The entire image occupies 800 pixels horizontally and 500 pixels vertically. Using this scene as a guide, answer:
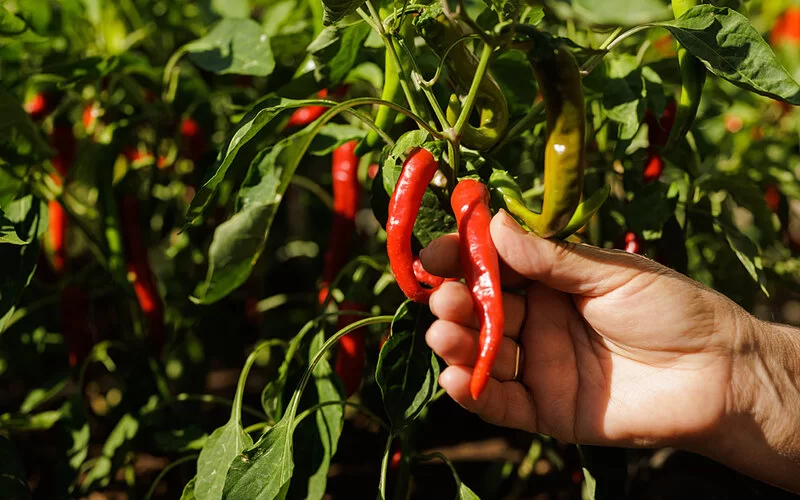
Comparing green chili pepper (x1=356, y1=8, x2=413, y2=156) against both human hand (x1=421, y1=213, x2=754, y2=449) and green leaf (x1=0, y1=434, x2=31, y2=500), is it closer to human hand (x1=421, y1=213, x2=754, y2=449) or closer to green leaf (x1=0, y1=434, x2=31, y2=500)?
human hand (x1=421, y1=213, x2=754, y2=449)

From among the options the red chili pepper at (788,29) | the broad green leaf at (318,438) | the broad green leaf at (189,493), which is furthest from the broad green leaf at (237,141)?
the red chili pepper at (788,29)

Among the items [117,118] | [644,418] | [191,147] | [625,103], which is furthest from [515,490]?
[117,118]

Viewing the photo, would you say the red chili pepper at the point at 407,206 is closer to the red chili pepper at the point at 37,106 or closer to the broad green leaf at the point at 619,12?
the broad green leaf at the point at 619,12

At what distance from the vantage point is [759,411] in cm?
139

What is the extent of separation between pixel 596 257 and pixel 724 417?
476 millimetres

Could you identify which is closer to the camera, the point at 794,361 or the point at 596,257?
the point at 596,257

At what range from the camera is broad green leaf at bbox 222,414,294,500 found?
1.24m

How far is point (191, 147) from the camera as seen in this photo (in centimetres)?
216

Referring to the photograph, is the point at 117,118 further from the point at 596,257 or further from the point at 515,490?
the point at 515,490

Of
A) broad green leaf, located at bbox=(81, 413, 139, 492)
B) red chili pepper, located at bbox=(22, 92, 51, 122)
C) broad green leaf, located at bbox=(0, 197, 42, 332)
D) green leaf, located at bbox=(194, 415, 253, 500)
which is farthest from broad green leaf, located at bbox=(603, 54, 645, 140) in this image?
red chili pepper, located at bbox=(22, 92, 51, 122)

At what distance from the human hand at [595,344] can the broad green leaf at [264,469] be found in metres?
0.35

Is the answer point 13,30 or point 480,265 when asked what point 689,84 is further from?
point 13,30

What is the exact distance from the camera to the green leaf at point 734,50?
3.73ft

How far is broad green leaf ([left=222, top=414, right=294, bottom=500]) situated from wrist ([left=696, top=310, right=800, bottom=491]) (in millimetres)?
876
